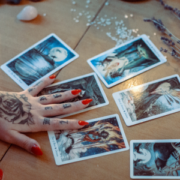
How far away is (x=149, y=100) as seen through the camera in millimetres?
965

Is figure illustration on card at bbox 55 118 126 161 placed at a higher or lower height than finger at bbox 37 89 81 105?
lower

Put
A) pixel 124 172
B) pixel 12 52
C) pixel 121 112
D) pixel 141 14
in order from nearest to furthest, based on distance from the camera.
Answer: pixel 124 172 < pixel 121 112 < pixel 12 52 < pixel 141 14

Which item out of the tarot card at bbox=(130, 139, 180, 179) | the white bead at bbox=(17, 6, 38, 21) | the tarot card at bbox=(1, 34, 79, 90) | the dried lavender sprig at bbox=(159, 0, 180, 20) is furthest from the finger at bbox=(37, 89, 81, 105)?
the dried lavender sprig at bbox=(159, 0, 180, 20)

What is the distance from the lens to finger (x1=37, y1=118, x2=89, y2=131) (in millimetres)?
883

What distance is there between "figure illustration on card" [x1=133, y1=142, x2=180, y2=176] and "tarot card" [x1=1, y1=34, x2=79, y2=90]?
56cm

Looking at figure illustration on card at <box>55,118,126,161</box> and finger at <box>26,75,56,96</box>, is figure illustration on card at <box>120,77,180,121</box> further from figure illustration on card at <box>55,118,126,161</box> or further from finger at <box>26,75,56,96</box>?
finger at <box>26,75,56,96</box>

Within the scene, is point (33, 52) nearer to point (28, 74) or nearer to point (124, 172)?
point (28, 74)

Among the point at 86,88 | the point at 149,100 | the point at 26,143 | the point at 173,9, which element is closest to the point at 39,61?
the point at 86,88

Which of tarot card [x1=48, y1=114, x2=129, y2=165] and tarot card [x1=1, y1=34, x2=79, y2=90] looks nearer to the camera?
tarot card [x1=48, y1=114, x2=129, y2=165]

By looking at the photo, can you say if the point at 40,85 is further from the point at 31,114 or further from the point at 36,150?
the point at 36,150

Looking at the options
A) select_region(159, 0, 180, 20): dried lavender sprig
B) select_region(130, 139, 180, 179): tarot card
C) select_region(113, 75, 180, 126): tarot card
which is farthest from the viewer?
select_region(159, 0, 180, 20): dried lavender sprig

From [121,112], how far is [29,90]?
1.44 feet

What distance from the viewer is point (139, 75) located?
3.41 ft

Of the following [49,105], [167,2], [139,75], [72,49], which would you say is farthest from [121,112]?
[167,2]
